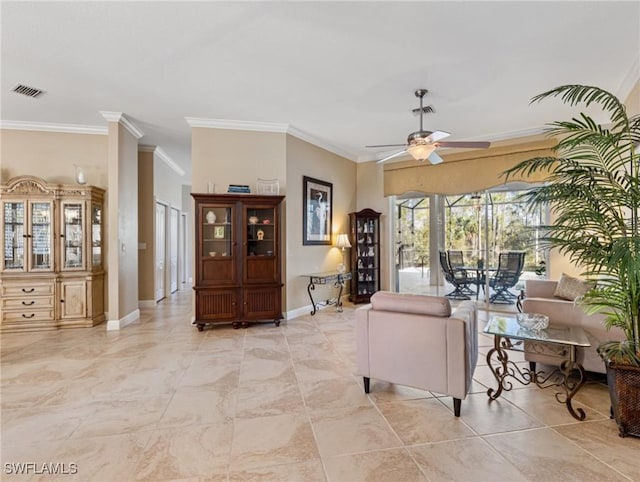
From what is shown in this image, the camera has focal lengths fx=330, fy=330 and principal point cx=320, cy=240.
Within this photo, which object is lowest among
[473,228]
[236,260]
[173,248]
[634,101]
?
[236,260]

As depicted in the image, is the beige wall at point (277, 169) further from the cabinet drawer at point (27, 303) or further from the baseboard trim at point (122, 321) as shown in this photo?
the cabinet drawer at point (27, 303)

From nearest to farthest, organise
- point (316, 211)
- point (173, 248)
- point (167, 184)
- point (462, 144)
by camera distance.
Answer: point (462, 144), point (316, 211), point (167, 184), point (173, 248)

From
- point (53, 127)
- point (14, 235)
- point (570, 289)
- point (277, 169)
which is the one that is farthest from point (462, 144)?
point (14, 235)

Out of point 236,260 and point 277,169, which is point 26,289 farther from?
point 277,169

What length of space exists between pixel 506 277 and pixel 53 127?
25.3ft

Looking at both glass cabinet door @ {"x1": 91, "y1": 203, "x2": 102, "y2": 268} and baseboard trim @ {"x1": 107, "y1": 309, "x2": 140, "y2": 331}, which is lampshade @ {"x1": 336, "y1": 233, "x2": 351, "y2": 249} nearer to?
baseboard trim @ {"x1": 107, "y1": 309, "x2": 140, "y2": 331}

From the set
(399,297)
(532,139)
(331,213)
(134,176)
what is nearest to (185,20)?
(399,297)

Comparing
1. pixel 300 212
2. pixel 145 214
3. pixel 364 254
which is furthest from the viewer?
pixel 364 254

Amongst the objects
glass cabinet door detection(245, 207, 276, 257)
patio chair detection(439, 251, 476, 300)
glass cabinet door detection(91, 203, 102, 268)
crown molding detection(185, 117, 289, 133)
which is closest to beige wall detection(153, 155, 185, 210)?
glass cabinet door detection(91, 203, 102, 268)

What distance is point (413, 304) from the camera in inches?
97.0

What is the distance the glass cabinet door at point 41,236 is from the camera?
4.54 m

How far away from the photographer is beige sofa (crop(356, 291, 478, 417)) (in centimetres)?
230

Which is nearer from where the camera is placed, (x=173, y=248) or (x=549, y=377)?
(x=549, y=377)

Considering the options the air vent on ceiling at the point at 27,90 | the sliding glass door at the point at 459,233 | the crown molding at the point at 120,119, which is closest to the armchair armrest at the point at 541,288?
the sliding glass door at the point at 459,233
